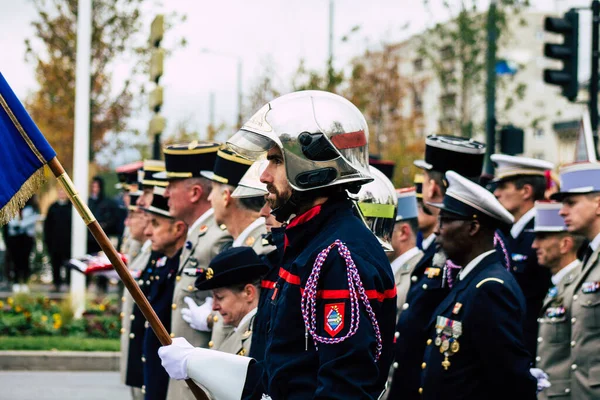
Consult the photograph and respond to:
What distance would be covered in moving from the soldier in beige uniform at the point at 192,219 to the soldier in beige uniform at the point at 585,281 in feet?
7.73

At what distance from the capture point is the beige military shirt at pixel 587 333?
20.7 feet

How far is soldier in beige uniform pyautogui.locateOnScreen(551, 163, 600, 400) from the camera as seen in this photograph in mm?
6367

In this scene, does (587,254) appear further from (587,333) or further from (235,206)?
(235,206)

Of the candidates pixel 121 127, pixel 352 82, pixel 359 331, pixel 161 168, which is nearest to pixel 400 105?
pixel 352 82

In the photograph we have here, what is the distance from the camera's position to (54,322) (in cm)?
1477

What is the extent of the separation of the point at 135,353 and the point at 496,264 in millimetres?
3454

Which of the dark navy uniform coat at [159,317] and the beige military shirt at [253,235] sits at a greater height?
the beige military shirt at [253,235]

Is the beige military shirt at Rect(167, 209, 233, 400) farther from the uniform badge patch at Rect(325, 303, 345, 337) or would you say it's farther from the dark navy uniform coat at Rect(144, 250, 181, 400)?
the uniform badge patch at Rect(325, 303, 345, 337)

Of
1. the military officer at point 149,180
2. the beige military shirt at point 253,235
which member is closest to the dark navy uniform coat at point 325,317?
the beige military shirt at point 253,235

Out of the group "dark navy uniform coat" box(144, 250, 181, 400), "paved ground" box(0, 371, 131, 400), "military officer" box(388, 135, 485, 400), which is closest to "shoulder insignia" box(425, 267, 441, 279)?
"military officer" box(388, 135, 485, 400)

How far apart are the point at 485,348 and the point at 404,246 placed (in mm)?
2238

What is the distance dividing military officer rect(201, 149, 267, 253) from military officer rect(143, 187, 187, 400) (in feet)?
2.49

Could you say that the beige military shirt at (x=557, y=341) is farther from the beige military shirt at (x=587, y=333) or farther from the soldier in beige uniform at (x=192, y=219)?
the soldier in beige uniform at (x=192, y=219)

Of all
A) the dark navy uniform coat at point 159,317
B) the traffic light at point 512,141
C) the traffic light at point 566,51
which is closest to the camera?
the dark navy uniform coat at point 159,317
